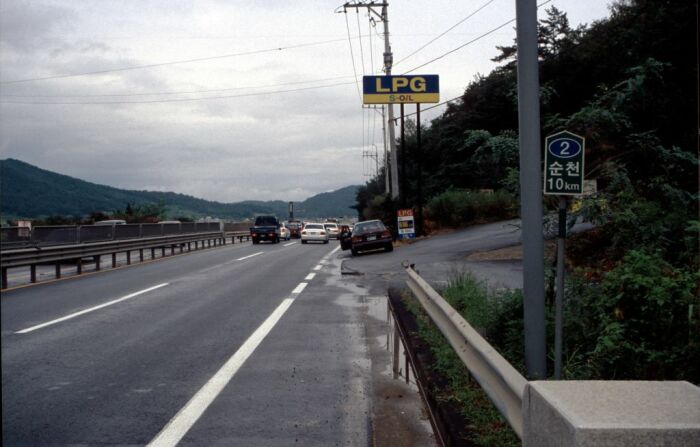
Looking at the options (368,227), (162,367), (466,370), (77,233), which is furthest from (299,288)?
(368,227)

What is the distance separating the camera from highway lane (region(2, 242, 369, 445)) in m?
5.14

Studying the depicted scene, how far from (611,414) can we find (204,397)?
4.39 m

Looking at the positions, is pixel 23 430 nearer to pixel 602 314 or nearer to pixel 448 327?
pixel 448 327

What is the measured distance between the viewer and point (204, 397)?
605cm

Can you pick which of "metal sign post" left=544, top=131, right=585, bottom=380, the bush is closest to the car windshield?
the bush

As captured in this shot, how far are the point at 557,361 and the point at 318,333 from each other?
17.1ft

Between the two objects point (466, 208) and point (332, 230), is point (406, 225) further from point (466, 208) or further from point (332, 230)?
point (332, 230)

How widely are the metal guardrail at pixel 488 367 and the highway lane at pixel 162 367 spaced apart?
1085 millimetres

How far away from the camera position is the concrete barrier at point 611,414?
7.73 feet

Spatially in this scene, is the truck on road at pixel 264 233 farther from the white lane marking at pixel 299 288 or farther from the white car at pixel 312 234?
the white lane marking at pixel 299 288

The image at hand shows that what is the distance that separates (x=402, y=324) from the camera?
26.0 feet

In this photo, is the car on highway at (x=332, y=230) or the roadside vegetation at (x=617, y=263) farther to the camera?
the car on highway at (x=332, y=230)

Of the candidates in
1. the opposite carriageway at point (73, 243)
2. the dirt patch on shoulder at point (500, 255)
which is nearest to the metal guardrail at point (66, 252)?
the opposite carriageway at point (73, 243)

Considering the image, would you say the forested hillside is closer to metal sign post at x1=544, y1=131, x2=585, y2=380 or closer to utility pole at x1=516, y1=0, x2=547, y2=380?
metal sign post at x1=544, y1=131, x2=585, y2=380
